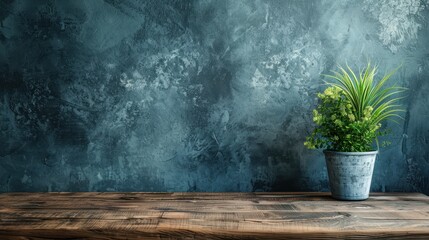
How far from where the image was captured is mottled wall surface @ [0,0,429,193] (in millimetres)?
2312

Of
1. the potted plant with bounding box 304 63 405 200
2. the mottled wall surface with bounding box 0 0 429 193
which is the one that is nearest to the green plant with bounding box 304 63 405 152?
the potted plant with bounding box 304 63 405 200

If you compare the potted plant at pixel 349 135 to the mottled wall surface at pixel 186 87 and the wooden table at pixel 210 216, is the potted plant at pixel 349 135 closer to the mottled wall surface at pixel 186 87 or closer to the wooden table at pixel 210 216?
the wooden table at pixel 210 216

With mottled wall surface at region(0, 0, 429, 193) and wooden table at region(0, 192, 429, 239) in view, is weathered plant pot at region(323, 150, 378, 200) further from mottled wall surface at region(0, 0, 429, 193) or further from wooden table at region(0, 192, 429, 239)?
mottled wall surface at region(0, 0, 429, 193)

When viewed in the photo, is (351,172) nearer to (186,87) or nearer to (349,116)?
(349,116)

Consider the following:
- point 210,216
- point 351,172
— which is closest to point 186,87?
point 210,216

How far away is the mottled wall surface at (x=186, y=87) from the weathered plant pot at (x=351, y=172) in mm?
298

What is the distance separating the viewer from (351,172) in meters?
2.01

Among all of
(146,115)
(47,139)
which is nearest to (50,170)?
(47,139)

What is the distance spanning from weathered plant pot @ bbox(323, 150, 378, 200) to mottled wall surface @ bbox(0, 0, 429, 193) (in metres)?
0.30

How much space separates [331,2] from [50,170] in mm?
1806

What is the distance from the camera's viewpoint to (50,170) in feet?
7.65

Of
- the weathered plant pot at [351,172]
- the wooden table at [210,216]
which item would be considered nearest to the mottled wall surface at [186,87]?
the wooden table at [210,216]

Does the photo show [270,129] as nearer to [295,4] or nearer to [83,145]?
[295,4]

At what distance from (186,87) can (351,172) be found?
968 millimetres
